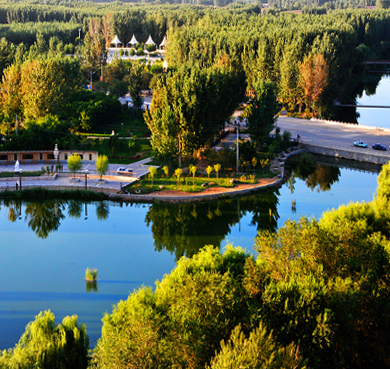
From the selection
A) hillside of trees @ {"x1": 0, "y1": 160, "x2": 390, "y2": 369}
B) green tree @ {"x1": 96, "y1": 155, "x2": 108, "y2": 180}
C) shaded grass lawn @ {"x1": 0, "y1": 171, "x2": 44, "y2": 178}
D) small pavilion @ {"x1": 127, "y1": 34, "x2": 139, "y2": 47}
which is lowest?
hillside of trees @ {"x1": 0, "y1": 160, "x2": 390, "y2": 369}

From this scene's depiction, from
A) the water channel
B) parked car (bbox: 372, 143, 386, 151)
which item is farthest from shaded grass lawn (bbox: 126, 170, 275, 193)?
the water channel

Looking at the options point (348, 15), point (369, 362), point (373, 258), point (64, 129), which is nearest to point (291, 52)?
point (64, 129)

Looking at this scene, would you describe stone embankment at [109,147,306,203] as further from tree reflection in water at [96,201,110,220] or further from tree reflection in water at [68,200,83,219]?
tree reflection in water at [68,200,83,219]

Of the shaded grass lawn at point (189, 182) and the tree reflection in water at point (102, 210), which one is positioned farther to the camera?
the shaded grass lawn at point (189, 182)

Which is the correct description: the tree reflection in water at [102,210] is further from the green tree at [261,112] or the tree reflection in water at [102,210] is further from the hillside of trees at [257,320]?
the green tree at [261,112]

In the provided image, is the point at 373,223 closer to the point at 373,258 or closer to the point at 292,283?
the point at 373,258

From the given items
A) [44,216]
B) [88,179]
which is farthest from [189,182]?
[44,216]

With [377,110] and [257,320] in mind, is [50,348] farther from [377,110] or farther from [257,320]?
[377,110]

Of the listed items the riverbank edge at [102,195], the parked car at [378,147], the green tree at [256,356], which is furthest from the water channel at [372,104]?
the green tree at [256,356]

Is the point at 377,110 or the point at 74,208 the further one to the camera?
the point at 377,110
